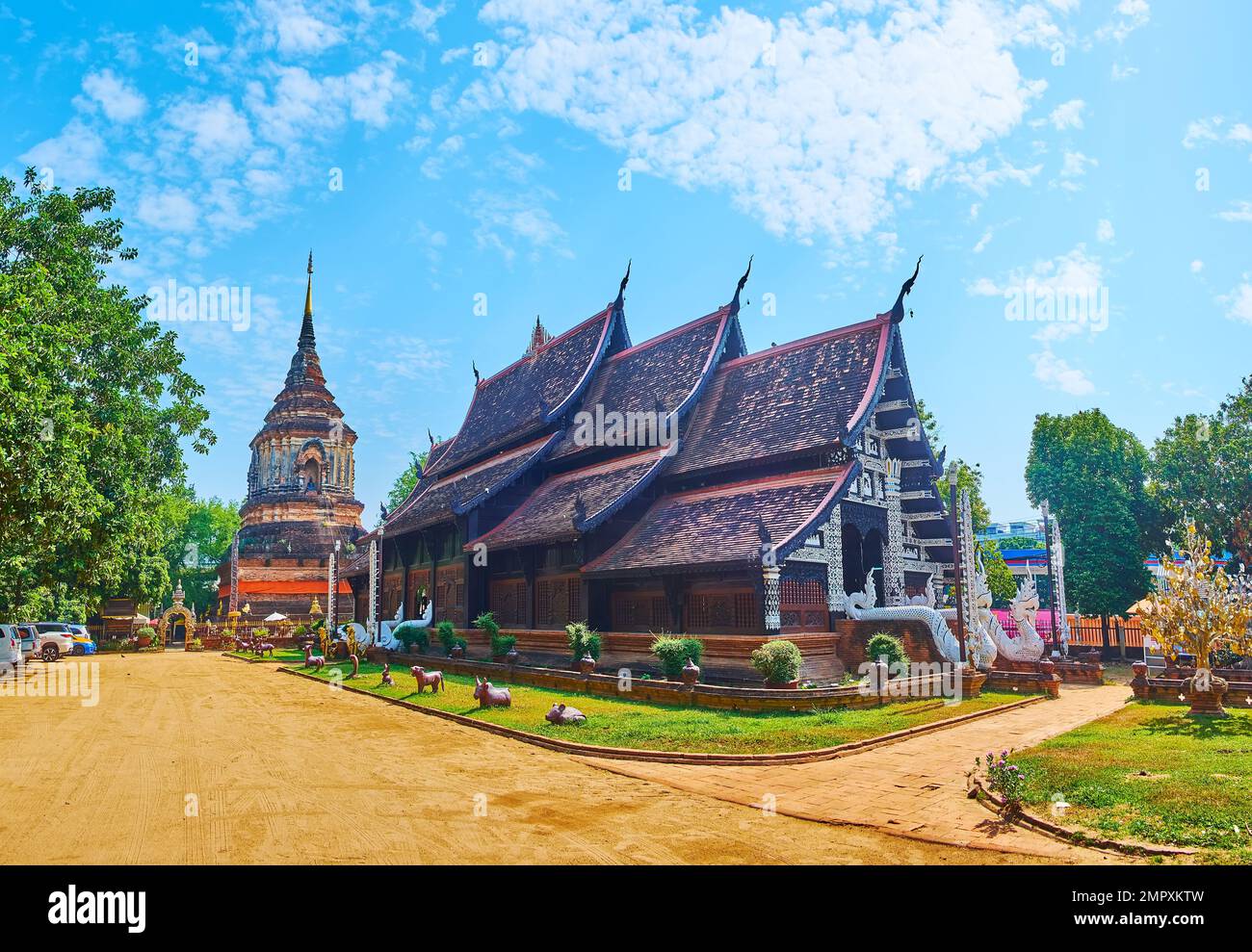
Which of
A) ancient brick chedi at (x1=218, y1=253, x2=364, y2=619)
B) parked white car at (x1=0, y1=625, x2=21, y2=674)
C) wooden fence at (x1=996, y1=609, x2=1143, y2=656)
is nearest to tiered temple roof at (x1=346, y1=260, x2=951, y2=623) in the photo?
wooden fence at (x1=996, y1=609, x2=1143, y2=656)

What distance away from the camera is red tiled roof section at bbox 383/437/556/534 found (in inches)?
1027

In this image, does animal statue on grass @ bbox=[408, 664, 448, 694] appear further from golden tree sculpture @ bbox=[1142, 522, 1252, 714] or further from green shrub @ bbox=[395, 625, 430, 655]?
golden tree sculpture @ bbox=[1142, 522, 1252, 714]

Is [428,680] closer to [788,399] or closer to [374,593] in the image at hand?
[788,399]

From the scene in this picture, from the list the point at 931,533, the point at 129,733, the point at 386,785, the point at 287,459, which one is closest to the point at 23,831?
the point at 386,785

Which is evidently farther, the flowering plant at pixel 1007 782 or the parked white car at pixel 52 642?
the parked white car at pixel 52 642

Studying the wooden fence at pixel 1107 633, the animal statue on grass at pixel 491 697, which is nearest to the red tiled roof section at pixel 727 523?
the animal statue on grass at pixel 491 697

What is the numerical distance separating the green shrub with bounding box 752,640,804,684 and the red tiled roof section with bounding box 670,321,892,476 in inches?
238

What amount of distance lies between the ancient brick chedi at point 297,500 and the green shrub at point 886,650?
138 ft

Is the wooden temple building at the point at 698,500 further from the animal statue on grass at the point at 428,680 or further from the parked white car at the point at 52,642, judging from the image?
the parked white car at the point at 52,642

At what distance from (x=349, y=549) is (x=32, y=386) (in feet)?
123

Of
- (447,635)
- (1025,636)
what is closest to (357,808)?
(447,635)

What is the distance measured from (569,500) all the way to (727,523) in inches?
251

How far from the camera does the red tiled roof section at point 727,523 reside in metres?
17.0

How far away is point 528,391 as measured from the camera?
31891 mm
